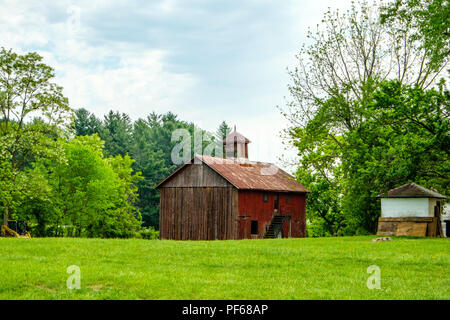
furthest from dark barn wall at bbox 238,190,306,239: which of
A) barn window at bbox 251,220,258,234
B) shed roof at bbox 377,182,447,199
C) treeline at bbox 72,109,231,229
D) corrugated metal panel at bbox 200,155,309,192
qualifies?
treeline at bbox 72,109,231,229

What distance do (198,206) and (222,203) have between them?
7.89ft

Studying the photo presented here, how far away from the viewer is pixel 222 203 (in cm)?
4572

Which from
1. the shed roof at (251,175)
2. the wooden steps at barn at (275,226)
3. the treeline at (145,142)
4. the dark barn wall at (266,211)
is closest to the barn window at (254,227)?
the dark barn wall at (266,211)

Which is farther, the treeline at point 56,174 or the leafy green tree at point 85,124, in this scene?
the leafy green tree at point 85,124

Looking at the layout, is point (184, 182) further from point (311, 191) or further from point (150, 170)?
point (150, 170)

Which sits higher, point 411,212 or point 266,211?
point 411,212

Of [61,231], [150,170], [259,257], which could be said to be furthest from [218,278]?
[150,170]

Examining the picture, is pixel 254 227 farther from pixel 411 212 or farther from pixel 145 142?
pixel 145 142

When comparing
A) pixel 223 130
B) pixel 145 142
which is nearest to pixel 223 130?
pixel 223 130

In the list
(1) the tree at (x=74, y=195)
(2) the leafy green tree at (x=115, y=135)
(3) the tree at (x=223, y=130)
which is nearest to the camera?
(1) the tree at (x=74, y=195)

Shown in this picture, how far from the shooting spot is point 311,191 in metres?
53.6

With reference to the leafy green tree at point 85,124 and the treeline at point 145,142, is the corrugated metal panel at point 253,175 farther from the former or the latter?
the leafy green tree at point 85,124

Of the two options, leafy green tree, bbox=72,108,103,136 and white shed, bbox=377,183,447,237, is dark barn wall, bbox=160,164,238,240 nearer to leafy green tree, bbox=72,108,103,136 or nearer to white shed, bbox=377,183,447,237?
white shed, bbox=377,183,447,237

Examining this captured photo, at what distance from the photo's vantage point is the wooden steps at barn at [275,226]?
48.8 meters
